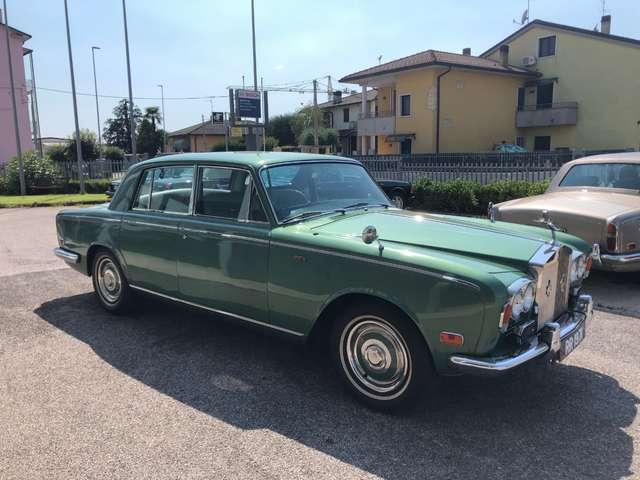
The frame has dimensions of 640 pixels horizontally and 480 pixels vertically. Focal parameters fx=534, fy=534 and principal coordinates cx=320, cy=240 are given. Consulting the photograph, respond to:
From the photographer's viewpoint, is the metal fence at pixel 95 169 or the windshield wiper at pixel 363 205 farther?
the metal fence at pixel 95 169

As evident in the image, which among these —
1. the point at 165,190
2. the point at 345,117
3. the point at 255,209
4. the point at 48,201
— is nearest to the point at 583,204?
the point at 255,209

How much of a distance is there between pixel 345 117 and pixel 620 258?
55.1m

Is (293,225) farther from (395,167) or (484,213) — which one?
(395,167)

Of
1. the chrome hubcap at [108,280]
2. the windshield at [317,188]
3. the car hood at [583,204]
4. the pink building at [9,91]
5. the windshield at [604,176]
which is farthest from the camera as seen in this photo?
the pink building at [9,91]

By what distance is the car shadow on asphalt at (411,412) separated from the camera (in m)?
2.91

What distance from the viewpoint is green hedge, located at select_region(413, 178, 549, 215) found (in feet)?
41.7

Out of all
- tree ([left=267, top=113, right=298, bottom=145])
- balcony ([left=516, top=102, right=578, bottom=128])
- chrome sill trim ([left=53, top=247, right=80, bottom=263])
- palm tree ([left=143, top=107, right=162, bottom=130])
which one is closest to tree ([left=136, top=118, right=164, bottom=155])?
palm tree ([left=143, top=107, right=162, bottom=130])

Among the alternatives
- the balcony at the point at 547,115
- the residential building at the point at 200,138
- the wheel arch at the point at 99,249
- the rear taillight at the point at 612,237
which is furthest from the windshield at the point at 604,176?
the residential building at the point at 200,138

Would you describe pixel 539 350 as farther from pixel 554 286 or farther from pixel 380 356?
pixel 380 356

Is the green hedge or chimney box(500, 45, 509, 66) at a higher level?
chimney box(500, 45, 509, 66)

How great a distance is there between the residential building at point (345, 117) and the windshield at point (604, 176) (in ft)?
154

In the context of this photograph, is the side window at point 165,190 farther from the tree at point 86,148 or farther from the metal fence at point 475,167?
the tree at point 86,148

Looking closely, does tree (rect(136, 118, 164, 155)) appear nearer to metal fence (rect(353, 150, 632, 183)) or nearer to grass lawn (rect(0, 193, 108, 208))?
grass lawn (rect(0, 193, 108, 208))

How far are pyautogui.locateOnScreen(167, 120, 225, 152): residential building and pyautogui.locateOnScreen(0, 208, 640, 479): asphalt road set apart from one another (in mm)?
69457
